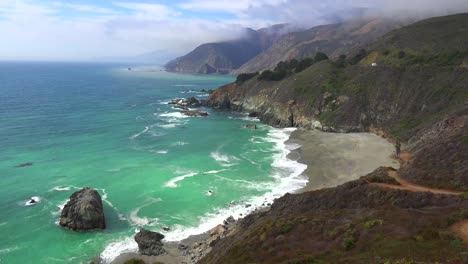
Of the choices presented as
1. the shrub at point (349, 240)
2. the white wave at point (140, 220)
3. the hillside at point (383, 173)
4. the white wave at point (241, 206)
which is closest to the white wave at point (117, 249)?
the white wave at point (241, 206)

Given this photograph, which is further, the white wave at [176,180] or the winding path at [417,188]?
the white wave at [176,180]

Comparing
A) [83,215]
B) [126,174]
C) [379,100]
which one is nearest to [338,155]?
[379,100]

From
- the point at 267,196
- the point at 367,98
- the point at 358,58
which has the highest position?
the point at 358,58

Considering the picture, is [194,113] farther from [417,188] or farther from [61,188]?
[417,188]

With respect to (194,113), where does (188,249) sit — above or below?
below

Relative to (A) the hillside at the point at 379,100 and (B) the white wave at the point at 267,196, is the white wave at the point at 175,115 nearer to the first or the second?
(A) the hillside at the point at 379,100

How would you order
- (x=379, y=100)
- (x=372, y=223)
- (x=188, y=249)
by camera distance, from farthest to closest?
(x=379, y=100)
(x=188, y=249)
(x=372, y=223)

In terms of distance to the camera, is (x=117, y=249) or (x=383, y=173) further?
(x=383, y=173)
